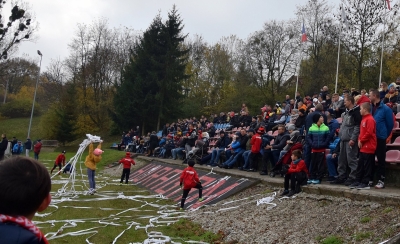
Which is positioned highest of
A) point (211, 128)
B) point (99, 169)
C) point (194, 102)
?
point (194, 102)

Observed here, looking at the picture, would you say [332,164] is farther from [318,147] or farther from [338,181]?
[338,181]

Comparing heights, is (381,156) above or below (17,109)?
below

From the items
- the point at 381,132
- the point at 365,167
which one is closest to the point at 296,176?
the point at 365,167

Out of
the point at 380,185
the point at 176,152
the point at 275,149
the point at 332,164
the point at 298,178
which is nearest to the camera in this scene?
the point at 380,185

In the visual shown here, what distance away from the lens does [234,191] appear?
11109mm

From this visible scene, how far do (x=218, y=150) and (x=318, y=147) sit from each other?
7.08 metres

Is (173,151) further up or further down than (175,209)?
further up

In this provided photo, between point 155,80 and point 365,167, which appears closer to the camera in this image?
point 365,167

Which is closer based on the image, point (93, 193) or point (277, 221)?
point (277, 221)

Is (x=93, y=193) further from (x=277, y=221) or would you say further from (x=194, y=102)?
(x=194, y=102)

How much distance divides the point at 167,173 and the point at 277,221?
10.8 metres

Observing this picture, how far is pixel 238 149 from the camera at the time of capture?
14.9m

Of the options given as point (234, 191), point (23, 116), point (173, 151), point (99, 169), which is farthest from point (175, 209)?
point (23, 116)

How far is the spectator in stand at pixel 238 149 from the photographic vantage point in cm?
1476
